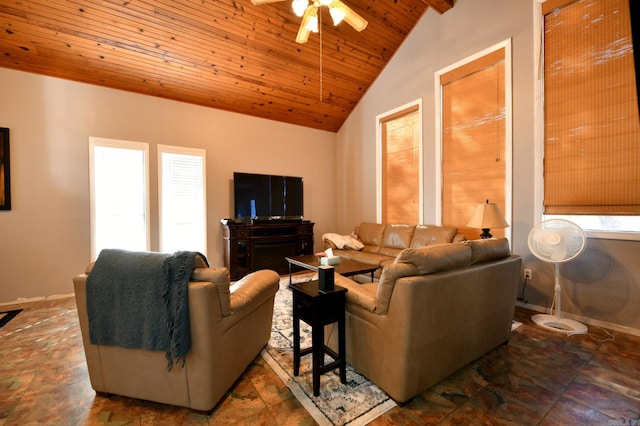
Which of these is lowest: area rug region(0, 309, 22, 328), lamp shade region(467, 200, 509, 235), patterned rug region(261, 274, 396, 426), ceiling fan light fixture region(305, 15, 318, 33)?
patterned rug region(261, 274, 396, 426)

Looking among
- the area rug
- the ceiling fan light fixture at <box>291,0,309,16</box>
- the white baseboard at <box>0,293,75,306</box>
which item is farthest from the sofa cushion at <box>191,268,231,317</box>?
the white baseboard at <box>0,293,75,306</box>

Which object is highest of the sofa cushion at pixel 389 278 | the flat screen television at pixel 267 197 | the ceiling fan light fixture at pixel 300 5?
the ceiling fan light fixture at pixel 300 5

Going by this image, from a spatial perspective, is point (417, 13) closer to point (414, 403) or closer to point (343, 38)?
point (343, 38)

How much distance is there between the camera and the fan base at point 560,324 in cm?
258

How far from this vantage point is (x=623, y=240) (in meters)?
2.58

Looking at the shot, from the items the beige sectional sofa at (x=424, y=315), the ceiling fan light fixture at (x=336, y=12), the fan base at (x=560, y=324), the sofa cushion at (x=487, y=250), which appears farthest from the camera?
the fan base at (x=560, y=324)

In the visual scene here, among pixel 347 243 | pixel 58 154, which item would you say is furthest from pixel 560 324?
pixel 58 154

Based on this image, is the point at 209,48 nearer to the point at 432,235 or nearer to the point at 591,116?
the point at 432,235

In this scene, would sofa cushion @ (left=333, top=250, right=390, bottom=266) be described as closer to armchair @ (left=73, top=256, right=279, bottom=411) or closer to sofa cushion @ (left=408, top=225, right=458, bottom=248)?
sofa cushion @ (left=408, top=225, right=458, bottom=248)

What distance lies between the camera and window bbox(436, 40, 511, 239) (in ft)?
11.2

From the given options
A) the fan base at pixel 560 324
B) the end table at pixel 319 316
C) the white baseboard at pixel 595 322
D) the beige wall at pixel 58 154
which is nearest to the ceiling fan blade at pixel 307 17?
the end table at pixel 319 316

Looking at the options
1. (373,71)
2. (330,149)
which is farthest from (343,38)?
(330,149)

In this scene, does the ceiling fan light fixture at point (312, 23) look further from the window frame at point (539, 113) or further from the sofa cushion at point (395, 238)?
the sofa cushion at point (395, 238)

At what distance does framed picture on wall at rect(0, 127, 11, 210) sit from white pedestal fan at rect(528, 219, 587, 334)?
5.99 m
